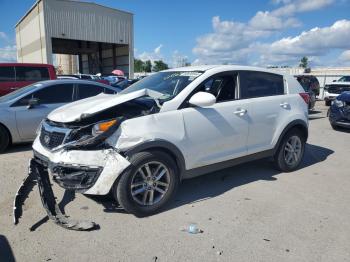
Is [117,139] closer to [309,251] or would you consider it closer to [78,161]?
[78,161]

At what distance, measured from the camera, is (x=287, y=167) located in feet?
18.1

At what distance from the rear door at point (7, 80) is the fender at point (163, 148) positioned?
7.45m

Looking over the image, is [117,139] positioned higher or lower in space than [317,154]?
higher

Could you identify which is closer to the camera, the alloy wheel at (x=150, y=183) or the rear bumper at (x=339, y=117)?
the alloy wheel at (x=150, y=183)

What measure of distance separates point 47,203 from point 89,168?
69 cm

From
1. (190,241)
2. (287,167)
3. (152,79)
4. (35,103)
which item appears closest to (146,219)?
(190,241)

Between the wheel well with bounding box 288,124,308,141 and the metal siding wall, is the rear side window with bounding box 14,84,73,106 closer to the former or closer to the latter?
the wheel well with bounding box 288,124,308,141

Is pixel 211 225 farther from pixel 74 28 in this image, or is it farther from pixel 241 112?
pixel 74 28

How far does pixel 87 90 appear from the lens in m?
7.36

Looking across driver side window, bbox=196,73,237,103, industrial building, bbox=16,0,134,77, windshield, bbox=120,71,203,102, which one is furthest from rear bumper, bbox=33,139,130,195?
industrial building, bbox=16,0,134,77

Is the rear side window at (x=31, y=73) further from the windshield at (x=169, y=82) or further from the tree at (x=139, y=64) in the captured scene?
the tree at (x=139, y=64)

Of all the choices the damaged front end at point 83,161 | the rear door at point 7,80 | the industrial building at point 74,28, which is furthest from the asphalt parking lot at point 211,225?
the industrial building at point 74,28

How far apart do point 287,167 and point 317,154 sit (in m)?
1.77

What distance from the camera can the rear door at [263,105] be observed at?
4.82m
